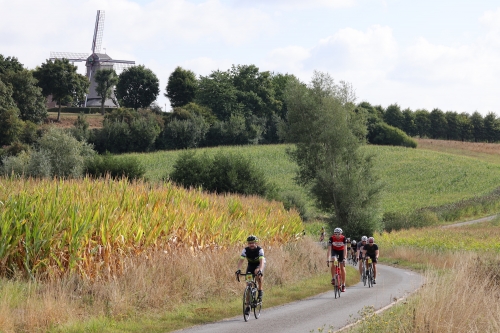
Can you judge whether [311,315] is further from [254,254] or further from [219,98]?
[219,98]

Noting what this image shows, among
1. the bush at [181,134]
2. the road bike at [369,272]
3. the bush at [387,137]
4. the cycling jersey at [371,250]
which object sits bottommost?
the road bike at [369,272]

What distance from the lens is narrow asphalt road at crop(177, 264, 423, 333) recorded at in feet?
49.1

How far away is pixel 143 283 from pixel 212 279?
11.7 feet

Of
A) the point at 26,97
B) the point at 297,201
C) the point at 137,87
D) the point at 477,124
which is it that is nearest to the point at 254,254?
the point at 297,201

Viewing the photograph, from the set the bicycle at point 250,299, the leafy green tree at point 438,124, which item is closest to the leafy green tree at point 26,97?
the bicycle at point 250,299

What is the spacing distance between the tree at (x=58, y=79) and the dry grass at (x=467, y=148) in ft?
223

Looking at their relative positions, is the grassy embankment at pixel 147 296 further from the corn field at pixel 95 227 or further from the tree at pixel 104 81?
the tree at pixel 104 81

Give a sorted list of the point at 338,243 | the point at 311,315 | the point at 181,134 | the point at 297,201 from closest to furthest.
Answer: the point at 311,315 → the point at 338,243 → the point at 297,201 → the point at 181,134

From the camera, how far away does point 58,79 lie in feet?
364

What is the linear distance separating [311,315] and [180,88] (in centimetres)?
12399

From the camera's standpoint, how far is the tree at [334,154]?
201ft

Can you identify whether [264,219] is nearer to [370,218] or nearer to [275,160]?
[370,218]

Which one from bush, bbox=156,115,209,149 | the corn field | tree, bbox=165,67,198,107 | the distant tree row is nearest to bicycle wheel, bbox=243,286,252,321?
the corn field

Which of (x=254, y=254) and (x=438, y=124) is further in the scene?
(x=438, y=124)
